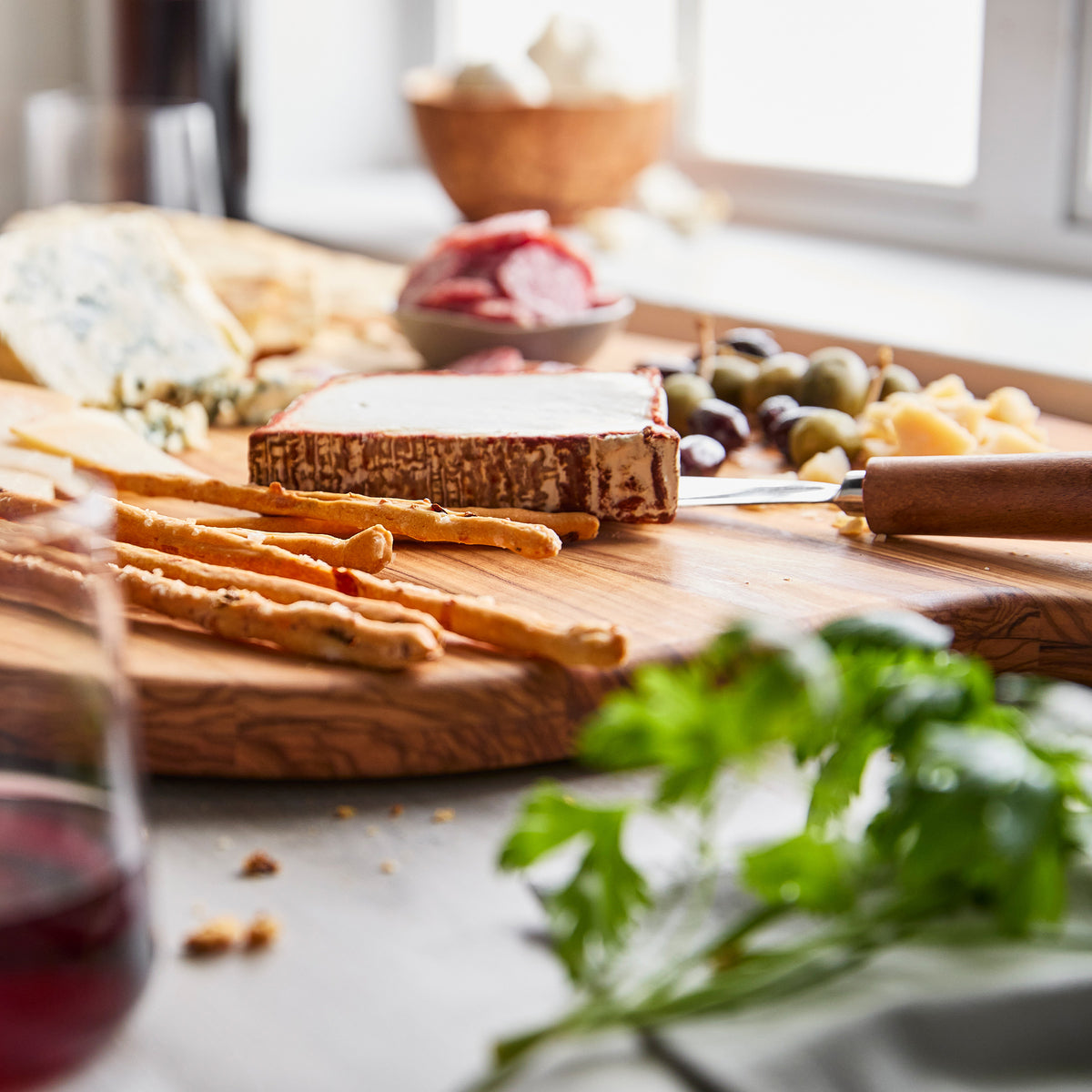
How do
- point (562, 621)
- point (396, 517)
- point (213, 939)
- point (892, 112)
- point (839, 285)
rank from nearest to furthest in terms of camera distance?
point (213, 939) → point (562, 621) → point (396, 517) → point (839, 285) → point (892, 112)

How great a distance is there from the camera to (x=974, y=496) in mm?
1030

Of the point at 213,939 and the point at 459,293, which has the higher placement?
the point at 459,293

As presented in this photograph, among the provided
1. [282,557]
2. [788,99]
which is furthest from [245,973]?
[788,99]

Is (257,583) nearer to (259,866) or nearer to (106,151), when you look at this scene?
(259,866)

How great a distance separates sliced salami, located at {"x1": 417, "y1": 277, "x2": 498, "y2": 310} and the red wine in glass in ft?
3.42

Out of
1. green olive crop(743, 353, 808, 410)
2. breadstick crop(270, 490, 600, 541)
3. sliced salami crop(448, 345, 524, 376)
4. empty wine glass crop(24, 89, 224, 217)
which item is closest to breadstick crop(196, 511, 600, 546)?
breadstick crop(270, 490, 600, 541)

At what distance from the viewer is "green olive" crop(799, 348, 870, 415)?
1.40 metres

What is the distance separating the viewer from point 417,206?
2691 millimetres

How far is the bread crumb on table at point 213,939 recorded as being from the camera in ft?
2.08

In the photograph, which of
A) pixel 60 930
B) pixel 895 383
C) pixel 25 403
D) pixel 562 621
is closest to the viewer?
pixel 60 930

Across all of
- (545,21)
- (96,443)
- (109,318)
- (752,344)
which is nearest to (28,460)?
(96,443)

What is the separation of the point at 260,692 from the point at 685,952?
0.31m

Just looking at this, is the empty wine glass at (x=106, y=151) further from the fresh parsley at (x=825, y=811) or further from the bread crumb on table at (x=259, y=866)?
the fresh parsley at (x=825, y=811)

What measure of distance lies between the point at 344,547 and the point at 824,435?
1.70 ft
